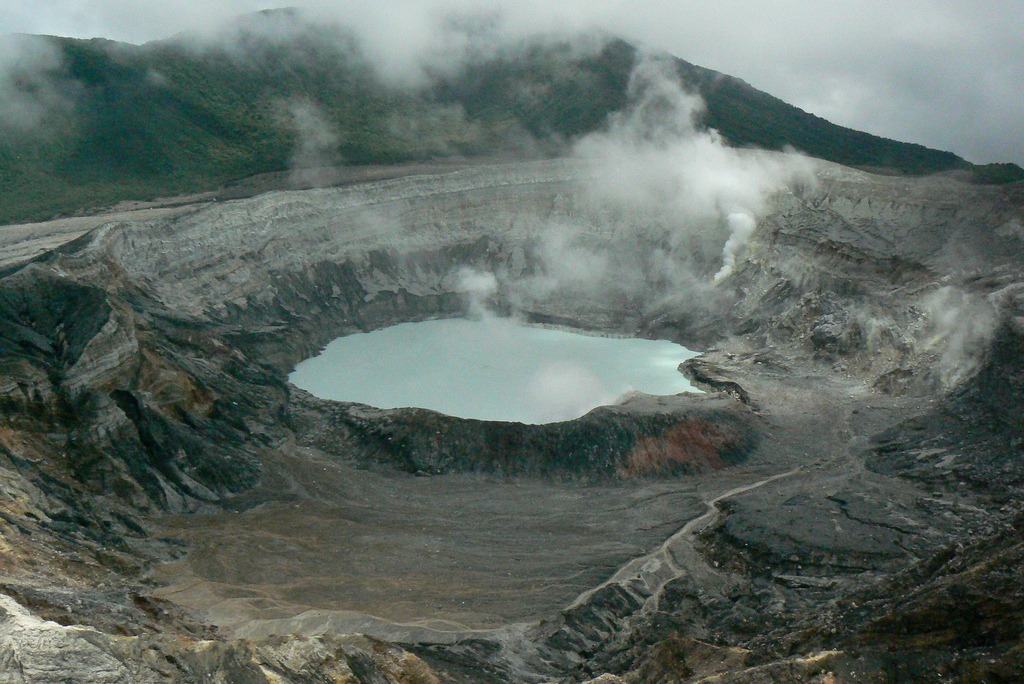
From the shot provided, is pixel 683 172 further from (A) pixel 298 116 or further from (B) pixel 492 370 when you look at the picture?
(A) pixel 298 116

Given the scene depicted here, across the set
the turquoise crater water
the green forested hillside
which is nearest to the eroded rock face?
the turquoise crater water

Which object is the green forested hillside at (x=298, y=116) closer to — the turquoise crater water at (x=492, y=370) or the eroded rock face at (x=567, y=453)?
the eroded rock face at (x=567, y=453)

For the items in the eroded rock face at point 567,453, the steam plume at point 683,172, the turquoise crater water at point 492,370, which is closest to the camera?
the eroded rock face at point 567,453

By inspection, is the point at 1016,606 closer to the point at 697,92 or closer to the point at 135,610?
the point at 135,610

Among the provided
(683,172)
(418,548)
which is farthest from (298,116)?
(418,548)

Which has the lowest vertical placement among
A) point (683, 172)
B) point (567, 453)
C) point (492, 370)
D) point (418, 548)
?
point (418, 548)

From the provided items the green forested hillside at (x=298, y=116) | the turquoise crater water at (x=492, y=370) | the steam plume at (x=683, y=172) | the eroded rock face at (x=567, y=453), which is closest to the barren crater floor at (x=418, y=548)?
the eroded rock face at (x=567, y=453)

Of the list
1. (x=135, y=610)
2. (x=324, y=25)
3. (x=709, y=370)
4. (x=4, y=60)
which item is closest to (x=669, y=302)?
(x=709, y=370)
